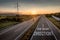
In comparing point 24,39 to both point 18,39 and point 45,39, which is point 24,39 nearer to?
point 18,39

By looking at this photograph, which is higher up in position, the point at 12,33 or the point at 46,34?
the point at 46,34

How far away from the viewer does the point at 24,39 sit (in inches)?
976

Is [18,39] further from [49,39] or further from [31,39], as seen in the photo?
[49,39]

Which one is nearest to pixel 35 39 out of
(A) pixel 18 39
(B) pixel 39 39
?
(B) pixel 39 39

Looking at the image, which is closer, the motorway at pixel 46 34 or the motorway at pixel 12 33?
the motorway at pixel 46 34

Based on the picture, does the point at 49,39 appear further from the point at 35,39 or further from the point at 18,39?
the point at 18,39

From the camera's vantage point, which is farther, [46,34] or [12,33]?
[12,33]

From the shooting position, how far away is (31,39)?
2517 centimetres

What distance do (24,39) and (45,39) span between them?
268 centimetres

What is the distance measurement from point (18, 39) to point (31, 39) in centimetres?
177

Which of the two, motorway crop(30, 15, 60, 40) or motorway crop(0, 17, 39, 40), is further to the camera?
motorway crop(0, 17, 39, 40)

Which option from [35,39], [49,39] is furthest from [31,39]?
[49,39]

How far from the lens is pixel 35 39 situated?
82.8ft

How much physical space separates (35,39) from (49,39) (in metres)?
1.79
